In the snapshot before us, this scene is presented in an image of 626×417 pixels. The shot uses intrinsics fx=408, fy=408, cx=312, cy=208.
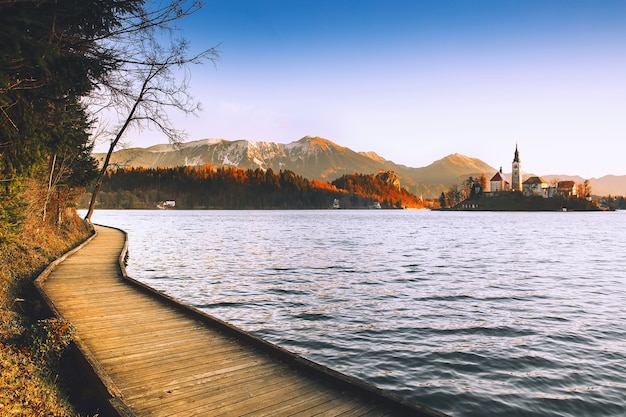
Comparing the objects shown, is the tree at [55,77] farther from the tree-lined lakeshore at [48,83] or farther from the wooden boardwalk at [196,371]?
the wooden boardwalk at [196,371]

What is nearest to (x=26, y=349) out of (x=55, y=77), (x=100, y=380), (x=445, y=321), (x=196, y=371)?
(x=100, y=380)

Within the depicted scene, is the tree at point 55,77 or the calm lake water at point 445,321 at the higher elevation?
→ the tree at point 55,77

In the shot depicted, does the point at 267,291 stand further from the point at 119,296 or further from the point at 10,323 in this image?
the point at 10,323

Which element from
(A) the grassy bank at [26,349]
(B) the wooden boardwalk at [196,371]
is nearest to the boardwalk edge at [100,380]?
(B) the wooden boardwalk at [196,371]

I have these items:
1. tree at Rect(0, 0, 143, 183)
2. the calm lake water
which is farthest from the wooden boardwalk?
tree at Rect(0, 0, 143, 183)

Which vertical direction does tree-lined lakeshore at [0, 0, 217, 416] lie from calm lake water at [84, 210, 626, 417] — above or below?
above

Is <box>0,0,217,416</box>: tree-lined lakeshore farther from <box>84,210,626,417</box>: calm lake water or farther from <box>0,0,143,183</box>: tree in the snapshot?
<box>84,210,626,417</box>: calm lake water

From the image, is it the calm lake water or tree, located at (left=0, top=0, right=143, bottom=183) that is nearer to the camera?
tree, located at (left=0, top=0, right=143, bottom=183)

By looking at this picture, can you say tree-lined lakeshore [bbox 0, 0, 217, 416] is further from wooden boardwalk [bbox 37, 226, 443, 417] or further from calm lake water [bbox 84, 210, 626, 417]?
calm lake water [bbox 84, 210, 626, 417]

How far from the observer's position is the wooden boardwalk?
19.0 feet

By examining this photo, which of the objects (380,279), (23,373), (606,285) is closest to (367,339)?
(23,373)

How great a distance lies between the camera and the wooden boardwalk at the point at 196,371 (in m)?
5.79

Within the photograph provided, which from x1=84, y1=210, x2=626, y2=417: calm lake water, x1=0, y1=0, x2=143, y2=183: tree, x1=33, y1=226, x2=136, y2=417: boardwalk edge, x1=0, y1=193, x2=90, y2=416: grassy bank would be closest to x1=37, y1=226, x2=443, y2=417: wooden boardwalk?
x1=33, y1=226, x2=136, y2=417: boardwalk edge

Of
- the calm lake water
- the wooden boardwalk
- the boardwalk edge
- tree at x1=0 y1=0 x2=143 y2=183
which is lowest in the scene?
the calm lake water
